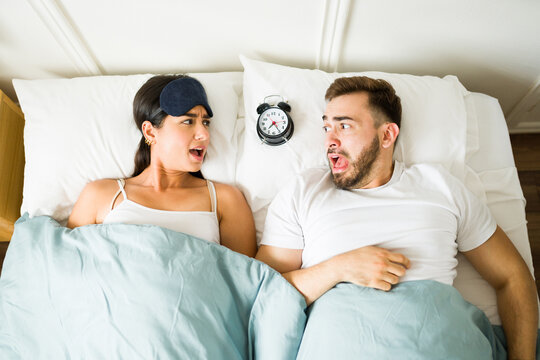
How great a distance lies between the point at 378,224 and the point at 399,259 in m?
0.15

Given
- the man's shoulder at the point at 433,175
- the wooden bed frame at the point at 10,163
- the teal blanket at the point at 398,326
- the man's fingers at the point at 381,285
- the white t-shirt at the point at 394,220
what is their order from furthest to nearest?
the wooden bed frame at the point at 10,163
the man's shoulder at the point at 433,175
the white t-shirt at the point at 394,220
the man's fingers at the point at 381,285
the teal blanket at the point at 398,326

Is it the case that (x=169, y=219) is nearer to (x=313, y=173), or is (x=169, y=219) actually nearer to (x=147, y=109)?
(x=147, y=109)

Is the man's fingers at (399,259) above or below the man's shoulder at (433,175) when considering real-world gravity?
below

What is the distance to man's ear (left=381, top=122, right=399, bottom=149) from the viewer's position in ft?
4.44

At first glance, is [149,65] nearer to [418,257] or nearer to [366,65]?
[366,65]

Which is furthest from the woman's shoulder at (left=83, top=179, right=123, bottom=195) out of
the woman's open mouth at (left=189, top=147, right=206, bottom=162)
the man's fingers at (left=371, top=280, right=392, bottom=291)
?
the man's fingers at (left=371, top=280, right=392, bottom=291)

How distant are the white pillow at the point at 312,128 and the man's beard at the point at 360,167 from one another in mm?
183

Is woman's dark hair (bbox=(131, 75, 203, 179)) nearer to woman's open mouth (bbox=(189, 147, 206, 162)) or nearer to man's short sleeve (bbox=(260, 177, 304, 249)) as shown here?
woman's open mouth (bbox=(189, 147, 206, 162))

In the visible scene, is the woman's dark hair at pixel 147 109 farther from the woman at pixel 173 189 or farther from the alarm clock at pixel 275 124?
the alarm clock at pixel 275 124

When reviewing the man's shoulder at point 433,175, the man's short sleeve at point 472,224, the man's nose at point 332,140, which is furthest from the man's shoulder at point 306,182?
the man's short sleeve at point 472,224

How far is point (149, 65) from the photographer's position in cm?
176

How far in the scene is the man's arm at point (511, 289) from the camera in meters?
1.15

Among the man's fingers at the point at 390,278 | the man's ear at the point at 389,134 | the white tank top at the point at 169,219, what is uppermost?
the man's ear at the point at 389,134

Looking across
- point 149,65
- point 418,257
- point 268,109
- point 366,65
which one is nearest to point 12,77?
point 149,65
